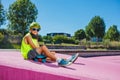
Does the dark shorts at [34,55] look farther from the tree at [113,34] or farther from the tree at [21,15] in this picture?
the tree at [113,34]

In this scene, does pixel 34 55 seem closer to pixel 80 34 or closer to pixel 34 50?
pixel 34 50

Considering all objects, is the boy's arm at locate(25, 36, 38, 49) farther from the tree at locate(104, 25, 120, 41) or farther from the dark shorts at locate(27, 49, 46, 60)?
the tree at locate(104, 25, 120, 41)

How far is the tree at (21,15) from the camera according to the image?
4475 cm

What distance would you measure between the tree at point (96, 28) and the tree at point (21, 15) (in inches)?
924

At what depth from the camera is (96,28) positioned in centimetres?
6806

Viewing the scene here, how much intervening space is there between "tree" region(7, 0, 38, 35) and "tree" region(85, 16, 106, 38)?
2348 centimetres

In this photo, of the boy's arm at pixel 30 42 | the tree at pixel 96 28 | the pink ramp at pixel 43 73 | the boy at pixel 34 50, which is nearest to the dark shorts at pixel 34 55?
the boy at pixel 34 50

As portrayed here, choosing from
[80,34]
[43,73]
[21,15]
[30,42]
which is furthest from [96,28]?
[43,73]

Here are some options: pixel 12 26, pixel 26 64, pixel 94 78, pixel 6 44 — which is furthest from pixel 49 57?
pixel 12 26

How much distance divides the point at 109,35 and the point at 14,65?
66684 mm

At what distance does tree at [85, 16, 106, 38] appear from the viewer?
66562 millimetres

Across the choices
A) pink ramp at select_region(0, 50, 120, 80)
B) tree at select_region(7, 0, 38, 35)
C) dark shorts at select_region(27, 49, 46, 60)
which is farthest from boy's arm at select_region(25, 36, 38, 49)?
tree at select_region(7, 0, 38, 35)

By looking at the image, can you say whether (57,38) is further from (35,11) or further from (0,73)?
(0,73)

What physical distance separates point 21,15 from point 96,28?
1053 inches
